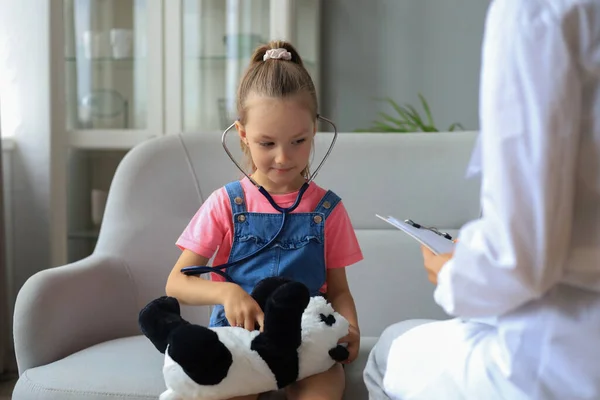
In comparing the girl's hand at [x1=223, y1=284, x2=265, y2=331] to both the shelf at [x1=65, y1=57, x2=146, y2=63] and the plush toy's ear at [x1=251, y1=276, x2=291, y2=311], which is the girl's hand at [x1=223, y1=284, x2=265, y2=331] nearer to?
the plush toy's ear at [x1=251, y1=276, x2=291, y2=311]

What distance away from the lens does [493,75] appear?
74cm

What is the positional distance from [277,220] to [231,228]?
9 centimetres

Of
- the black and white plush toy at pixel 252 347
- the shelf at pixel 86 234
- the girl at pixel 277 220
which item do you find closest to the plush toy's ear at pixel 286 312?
the black and white plush toy at pixel 252 347

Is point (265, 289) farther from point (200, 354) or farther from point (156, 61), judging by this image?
point (156, 61)

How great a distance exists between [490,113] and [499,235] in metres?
0.12

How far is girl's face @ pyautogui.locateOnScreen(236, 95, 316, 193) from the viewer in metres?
1.28

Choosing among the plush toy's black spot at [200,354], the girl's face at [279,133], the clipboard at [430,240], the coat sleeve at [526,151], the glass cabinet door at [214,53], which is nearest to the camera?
the coat sleeve at [526,151]

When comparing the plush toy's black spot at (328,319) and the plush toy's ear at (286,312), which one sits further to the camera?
the plush toy's black spot at (328,319)

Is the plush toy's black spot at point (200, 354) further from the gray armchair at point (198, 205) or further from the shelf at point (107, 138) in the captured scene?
the shelf at point (107, 138)

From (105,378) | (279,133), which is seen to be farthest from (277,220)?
(105,378)

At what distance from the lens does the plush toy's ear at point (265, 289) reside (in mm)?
1171

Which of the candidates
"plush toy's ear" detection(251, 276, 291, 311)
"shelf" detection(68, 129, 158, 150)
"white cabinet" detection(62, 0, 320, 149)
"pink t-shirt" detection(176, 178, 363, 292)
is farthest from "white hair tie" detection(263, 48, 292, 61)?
"shelf" detection(68, 129, 158, 150)

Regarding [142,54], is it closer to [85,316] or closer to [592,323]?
[85,316]

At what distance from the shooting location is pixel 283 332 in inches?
44.4
